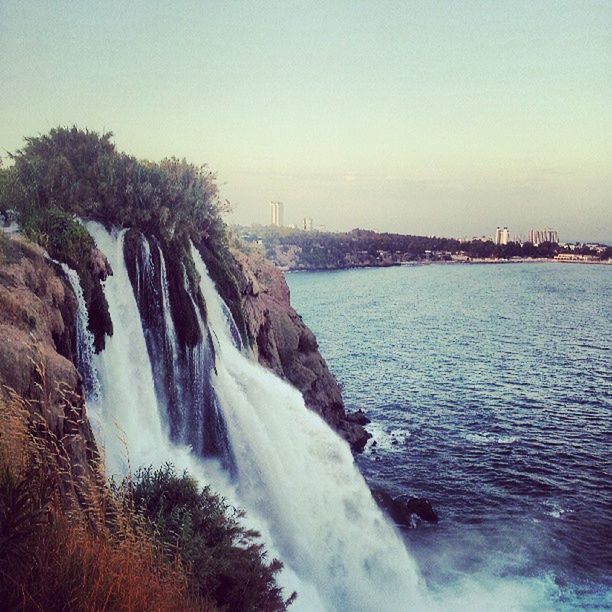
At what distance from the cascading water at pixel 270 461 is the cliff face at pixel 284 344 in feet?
21.5

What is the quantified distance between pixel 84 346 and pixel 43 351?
598 centimetres

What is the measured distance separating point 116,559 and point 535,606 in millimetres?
18952

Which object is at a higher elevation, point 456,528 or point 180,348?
point 180,348

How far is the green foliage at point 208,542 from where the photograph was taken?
30.9ft

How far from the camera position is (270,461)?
1889cm

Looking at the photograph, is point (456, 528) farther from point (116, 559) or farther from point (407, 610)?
point (116, 559)

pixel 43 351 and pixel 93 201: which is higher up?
pixel 93 201

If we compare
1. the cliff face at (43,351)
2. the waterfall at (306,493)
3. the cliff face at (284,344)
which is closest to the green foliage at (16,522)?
the cliff face at (43,351)

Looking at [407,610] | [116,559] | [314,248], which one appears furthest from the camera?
[314,248]

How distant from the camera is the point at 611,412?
124 feet

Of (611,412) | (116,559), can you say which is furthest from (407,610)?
(611,412)

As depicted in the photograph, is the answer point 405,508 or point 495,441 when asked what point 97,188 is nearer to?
point 405,508

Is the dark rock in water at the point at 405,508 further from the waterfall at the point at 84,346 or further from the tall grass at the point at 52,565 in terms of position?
the tall grass at the point at 52,565

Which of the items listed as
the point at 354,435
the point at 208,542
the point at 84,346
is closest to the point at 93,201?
the point at 84,346
